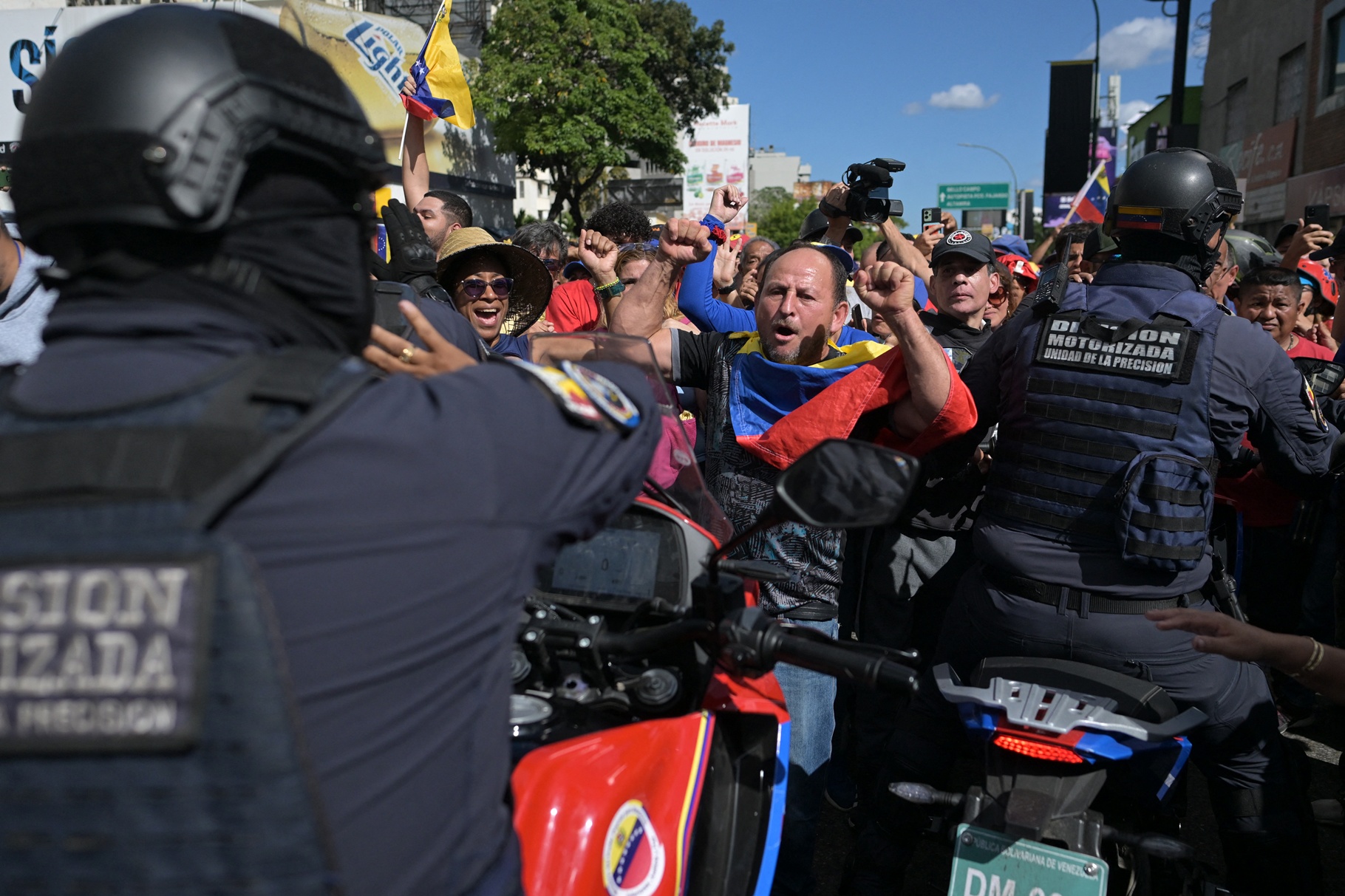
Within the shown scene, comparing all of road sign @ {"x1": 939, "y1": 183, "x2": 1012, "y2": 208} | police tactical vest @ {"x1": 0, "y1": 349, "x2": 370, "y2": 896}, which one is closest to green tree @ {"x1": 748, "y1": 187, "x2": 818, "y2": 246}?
road sign @ {"x1": 939, "y1": 183, "x2": 1012, "y2": 208}

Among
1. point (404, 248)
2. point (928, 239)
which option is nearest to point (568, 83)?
point (928, 239)

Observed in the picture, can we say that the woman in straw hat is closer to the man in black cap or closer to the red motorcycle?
the man in black cap

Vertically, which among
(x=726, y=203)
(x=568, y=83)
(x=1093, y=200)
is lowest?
(x=726, y=203)

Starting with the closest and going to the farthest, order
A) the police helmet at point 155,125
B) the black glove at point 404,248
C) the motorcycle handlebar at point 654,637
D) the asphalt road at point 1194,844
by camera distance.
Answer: the police helmet at point 155,125, the motorcycle handlebar at point 654,637, the black glove at point 404,248, the asphalt road at point 1194,844

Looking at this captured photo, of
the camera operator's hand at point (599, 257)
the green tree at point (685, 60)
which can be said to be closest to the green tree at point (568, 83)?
the green tree at point (685, 60)

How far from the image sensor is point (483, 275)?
13.7 feet

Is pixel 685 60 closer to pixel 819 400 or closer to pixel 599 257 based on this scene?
pixel 599 257

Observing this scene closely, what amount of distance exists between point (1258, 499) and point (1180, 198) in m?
2.30

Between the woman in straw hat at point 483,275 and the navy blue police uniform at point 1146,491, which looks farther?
the woman in straw hat at point 483,275

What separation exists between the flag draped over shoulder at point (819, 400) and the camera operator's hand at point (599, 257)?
2.13 metres

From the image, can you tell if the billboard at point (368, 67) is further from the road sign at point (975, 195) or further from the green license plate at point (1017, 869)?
the road sign at point (975, 195)

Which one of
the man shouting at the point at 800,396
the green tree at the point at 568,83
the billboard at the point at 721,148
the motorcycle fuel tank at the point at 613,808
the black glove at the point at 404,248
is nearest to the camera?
the motorcycle fuel tank at the point at 613,808

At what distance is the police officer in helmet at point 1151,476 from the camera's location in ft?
7.79

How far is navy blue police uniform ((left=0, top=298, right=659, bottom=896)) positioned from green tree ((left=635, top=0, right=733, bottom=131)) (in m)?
39.1
